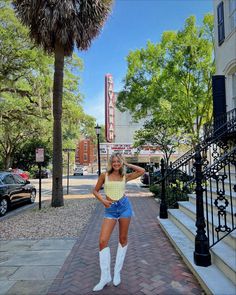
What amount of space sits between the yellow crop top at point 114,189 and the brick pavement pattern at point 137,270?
118cm

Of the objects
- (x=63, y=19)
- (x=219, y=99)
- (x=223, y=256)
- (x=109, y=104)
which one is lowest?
(x=223, y=256)

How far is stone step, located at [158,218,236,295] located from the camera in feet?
11.2

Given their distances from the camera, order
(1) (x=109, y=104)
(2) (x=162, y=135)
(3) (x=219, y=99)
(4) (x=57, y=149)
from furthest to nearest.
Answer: (1) (x=109, y=104), (2) (x=162, y=135), (4) (x=57, y=149), (3) (x=219, y=99)

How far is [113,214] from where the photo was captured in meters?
3.89

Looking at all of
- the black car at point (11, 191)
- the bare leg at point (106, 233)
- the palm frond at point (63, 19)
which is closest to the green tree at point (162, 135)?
the palm frond at point (63, 19)

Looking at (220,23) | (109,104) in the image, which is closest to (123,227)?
(220,23)

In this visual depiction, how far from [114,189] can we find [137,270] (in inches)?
55.5

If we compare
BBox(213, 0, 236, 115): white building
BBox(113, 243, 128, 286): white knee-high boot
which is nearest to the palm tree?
BBox(213, 0, 236, 115): white building

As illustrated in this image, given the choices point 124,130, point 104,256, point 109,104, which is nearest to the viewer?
point 104,256

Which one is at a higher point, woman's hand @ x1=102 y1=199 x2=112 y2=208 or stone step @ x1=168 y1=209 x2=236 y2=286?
woman's hand @ x1=102 y1=199 x2=112 y2=208

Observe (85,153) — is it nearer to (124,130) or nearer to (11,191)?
(124,130)

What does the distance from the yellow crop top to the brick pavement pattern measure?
1.18 metres

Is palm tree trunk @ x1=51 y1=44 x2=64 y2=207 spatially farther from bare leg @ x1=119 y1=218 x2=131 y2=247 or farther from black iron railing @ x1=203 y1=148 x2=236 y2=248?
bare leg @ x1=119 y1=218 x2=131 y2=247

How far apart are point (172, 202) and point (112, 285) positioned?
4.64 meters
